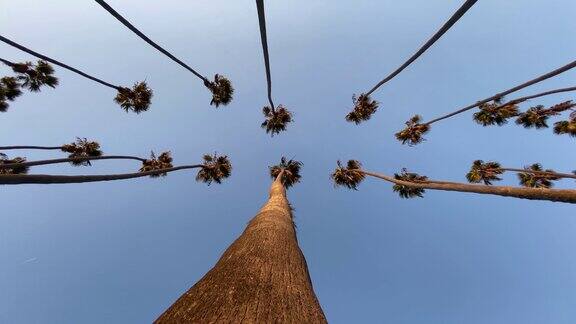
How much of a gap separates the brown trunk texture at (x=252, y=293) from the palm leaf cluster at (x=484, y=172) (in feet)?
46.6

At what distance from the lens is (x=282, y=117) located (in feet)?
60.3

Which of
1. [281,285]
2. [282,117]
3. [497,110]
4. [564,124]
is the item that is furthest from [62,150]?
[564,124]

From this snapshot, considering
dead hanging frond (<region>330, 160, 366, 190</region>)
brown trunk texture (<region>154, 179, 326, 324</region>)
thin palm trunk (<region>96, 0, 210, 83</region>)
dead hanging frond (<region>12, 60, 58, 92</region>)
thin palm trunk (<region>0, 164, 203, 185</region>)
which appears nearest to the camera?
brown trunk texture (<region>154, 179, 326, 324</region>)

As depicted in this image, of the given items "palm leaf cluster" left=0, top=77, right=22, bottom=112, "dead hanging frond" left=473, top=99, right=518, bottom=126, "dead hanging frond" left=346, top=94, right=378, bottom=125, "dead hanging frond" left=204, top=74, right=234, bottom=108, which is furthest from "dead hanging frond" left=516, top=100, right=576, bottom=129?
"palm leaf cluster" left=0, top=77, right=22, bottom=112

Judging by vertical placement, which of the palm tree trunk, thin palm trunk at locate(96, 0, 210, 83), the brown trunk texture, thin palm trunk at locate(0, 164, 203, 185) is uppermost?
thin palm trunk at locate(96, 0, 210, 83)

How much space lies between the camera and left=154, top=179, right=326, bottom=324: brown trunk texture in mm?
2715

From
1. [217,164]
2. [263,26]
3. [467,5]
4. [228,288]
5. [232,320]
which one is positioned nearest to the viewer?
[232,320]

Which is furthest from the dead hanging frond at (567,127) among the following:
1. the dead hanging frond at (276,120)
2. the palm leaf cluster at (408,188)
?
the dead hanging frond at (276,120)

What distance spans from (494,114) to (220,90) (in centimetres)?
1181

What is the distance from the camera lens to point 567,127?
13.6 metres

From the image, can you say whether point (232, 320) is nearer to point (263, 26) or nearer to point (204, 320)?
point (204, 320)

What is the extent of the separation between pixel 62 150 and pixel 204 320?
1433 cm

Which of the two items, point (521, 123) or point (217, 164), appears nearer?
point (521, 123)

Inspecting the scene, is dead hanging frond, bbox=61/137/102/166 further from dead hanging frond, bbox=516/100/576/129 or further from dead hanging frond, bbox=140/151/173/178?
dead hanging frond, bbox=516/100/576/129
